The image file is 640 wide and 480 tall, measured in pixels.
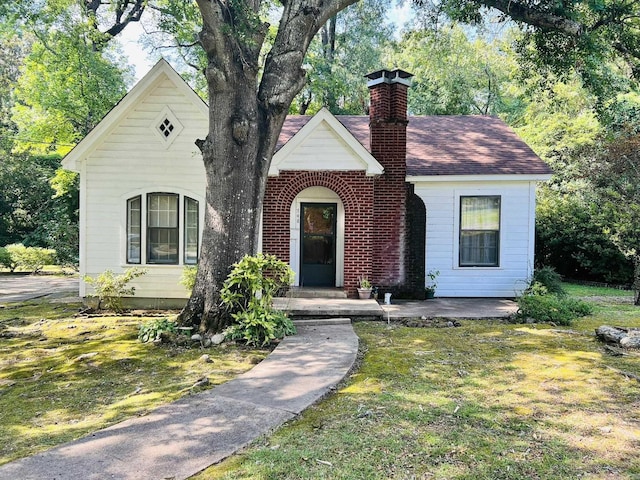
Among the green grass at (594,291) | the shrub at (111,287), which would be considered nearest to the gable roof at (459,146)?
the green grass at (594,291)

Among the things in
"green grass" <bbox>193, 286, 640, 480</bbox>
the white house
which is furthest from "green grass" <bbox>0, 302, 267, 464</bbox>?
the white house

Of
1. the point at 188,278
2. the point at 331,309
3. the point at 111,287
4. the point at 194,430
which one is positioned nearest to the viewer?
the point at 194,430

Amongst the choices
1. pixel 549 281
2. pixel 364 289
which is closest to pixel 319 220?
pixel 364 289

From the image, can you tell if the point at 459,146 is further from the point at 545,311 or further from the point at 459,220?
Result: the point at 545,311

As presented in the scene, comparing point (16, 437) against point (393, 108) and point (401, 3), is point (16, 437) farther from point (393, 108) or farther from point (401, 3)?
point (401, 3)

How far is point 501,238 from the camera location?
12227 mm

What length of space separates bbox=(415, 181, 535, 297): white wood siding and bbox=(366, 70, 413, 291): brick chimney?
2.43ft

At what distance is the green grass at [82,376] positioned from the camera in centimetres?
456

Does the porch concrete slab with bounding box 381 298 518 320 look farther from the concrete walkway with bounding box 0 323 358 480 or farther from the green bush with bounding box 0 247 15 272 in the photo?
the green bush with bounding box 0 247 15 272

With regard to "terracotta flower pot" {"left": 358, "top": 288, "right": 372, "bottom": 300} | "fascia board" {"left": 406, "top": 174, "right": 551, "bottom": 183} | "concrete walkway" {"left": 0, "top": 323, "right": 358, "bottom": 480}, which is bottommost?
"concrete walkway" {"left": 0, "top": 323, "right": 358, "bottom": 480}

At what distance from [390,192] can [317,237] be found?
84.9 inches

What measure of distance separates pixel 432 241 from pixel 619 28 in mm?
5900

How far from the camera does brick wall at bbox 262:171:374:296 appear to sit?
11.2 metres

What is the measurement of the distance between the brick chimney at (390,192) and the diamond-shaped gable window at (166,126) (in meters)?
4.79
